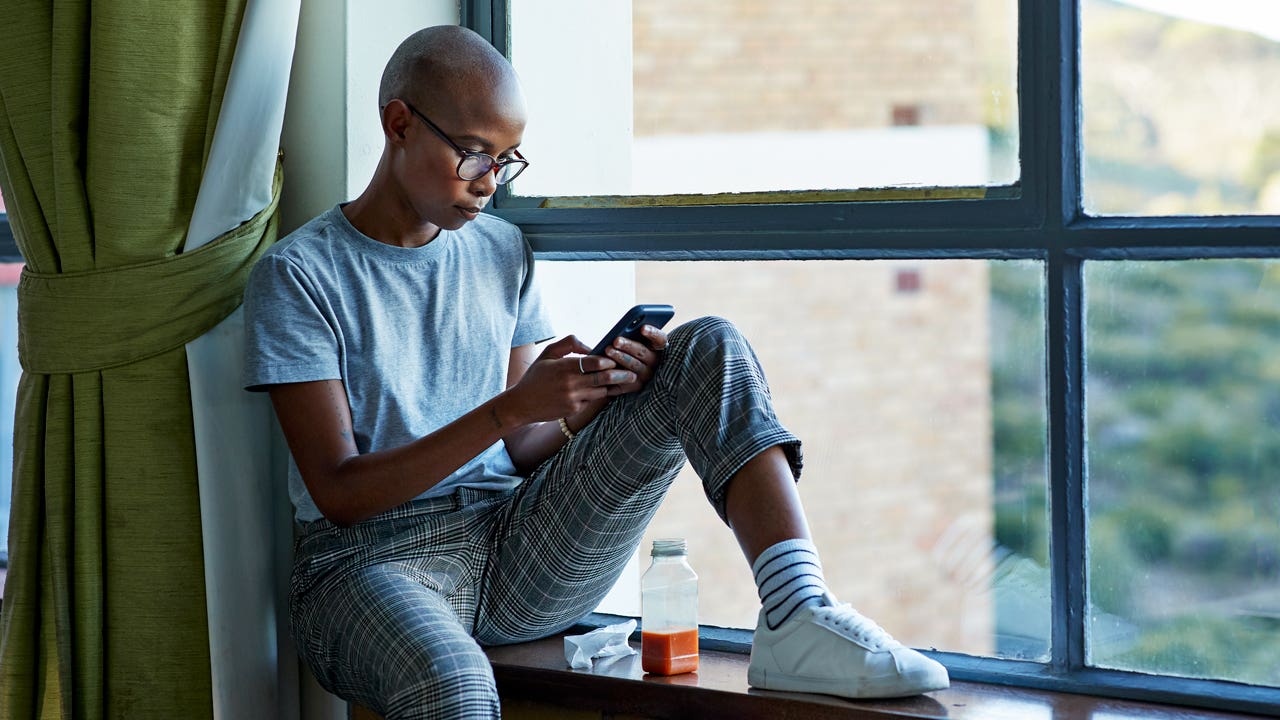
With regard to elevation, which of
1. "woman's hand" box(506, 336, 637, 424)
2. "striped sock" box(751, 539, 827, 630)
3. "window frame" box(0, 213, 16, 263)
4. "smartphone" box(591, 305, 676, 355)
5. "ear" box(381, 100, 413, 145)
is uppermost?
"ear" box(381, 100, 413, 145)

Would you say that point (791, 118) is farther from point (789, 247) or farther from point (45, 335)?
point (45, 335)

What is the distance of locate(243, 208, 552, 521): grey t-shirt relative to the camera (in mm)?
1752

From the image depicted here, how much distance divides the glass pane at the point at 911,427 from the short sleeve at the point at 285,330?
580 millimetres

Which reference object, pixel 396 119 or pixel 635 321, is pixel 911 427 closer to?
pixel 635 321

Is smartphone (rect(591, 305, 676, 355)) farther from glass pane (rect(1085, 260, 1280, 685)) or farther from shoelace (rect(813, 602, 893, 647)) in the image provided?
glass pane (rect(1085, 260, 1280, 685))

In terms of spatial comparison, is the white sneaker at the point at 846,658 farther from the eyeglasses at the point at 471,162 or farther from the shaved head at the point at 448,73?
the shaved head at the point at 448,73

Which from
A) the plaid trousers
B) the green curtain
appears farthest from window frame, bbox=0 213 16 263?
the plaid trousers

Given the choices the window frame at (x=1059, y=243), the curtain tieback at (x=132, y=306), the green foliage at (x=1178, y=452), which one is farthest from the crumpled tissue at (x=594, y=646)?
the curtain tieback at (x=132, y=306)

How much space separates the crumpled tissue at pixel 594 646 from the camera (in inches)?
71.5

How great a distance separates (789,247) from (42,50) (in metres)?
1.19

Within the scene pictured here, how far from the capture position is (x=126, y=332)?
190 centimetres

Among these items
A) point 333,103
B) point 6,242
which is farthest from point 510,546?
point 6,242

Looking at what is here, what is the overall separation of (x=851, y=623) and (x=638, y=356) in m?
0.46

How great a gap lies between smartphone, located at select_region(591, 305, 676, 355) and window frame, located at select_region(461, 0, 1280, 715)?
1.04 ft
